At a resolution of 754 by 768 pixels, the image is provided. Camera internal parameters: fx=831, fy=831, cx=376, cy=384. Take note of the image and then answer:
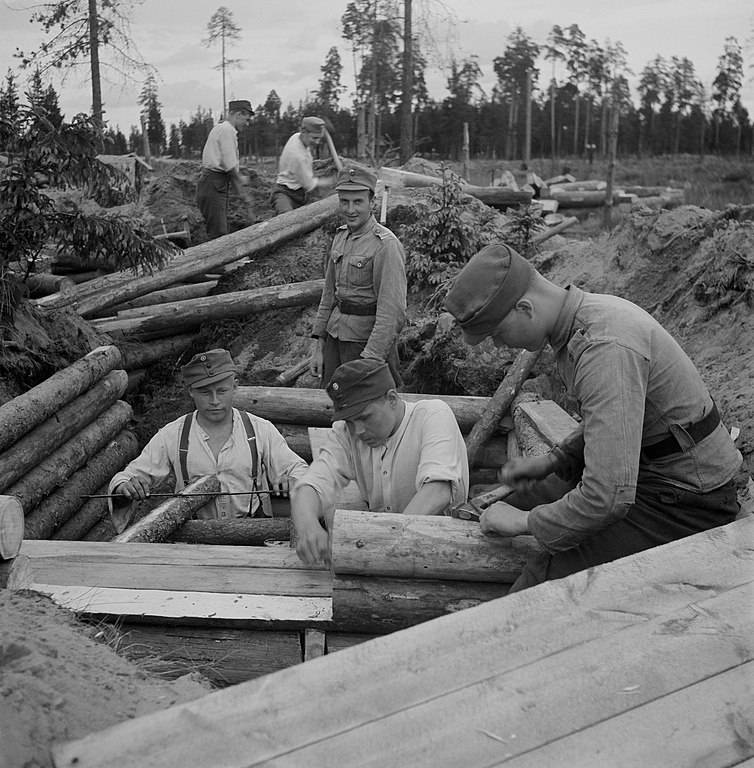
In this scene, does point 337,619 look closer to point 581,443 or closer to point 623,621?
point 581,443

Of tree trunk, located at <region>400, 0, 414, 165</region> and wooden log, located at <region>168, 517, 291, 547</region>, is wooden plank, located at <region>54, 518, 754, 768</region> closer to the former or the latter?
wooden log, located at <region>168, 517, 291, 547</region>

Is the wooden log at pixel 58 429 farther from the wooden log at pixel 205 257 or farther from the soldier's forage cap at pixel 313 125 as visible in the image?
the soldier's forage cap at pixel 313 125

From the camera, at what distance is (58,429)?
708 cm

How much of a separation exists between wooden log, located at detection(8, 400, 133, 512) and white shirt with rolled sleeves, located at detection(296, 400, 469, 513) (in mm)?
3423

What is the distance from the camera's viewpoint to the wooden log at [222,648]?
3256 mm

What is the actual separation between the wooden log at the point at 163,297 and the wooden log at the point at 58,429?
2.06 meters

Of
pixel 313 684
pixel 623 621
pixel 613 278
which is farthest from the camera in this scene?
pixel 613 278

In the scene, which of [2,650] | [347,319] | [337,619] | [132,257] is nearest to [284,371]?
[132,257]

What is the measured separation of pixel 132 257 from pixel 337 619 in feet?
21.3

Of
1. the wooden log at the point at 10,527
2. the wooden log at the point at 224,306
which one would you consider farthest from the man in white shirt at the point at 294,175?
the wooden log at the point at 10,527

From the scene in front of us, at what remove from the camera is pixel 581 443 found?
3.21 metres

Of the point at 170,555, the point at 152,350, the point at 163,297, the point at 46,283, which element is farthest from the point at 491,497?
the point at 46,283

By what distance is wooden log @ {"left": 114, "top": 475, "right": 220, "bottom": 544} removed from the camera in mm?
4766

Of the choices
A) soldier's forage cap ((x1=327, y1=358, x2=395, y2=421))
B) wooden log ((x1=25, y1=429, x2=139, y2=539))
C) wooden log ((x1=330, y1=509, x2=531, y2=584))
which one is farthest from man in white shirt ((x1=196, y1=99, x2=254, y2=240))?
wooden log ((x1=330, y1=509, x2=531, y2=584))
